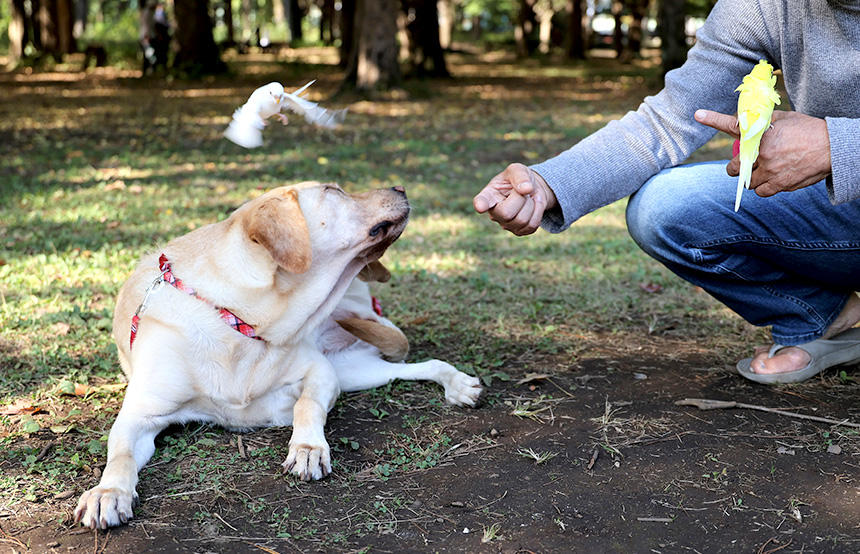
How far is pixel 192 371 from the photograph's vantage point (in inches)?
117

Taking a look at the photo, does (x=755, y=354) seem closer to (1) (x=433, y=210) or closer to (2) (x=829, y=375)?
(2) (x=829, y=375)

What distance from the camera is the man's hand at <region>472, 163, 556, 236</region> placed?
302 cm

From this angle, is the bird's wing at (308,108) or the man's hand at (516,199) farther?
the bird's wing at (308,108)

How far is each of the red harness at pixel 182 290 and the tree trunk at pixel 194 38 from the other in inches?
715

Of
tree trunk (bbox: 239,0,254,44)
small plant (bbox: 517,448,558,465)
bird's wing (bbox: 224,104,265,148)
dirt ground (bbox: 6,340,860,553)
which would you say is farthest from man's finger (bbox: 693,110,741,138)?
tree trunk (bbox: 239,0,254,44)

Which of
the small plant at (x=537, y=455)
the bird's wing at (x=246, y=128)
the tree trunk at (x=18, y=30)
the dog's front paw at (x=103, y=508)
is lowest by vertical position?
the small plant at (x=537, y=455)

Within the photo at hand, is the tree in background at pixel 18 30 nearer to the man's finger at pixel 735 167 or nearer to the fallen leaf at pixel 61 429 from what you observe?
the fallen leaf at pixel 61 429

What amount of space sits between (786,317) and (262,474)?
7.09 feet

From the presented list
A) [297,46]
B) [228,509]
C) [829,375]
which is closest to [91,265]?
[228,509]

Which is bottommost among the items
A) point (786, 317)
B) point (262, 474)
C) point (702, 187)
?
point (262, 474)

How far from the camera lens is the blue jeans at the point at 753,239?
3186 mm

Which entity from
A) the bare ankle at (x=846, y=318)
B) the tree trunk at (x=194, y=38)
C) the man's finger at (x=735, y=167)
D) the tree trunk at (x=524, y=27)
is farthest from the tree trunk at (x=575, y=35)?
the man's finger at (x=735, y=167)

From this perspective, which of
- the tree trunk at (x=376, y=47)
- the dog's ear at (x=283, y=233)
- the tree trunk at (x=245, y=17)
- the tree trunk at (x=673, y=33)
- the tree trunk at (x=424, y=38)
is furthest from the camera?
the tree trunk at (x=245, y=17)

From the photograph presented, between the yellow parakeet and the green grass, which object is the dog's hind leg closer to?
the green grass
